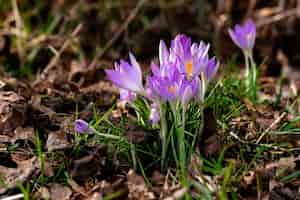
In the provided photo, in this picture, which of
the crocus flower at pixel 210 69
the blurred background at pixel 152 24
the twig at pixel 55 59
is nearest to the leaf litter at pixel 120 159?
the crocus flower at pixel 210 69

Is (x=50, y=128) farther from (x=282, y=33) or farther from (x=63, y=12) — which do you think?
(x=282, y=33)

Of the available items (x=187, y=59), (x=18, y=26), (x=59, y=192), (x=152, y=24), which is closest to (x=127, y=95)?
(x=187, y=59)

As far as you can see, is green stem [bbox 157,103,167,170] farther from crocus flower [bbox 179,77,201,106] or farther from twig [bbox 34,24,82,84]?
twig [bbox 34,24,82,84]

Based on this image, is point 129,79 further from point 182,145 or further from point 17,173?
point 17,173

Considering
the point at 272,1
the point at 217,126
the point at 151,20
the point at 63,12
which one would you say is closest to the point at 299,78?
the point at 272,1

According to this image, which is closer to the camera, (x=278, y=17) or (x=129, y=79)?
(x=129, y=79)
